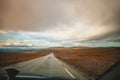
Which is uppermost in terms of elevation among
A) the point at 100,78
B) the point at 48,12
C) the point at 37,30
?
the point at 48,12

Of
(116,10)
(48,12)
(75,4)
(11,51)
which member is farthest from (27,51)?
(116,10)

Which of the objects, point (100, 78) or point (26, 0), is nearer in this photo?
point (100, 78)

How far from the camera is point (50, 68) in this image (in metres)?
3.71

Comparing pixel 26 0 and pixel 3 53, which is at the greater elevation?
pixel 26 0

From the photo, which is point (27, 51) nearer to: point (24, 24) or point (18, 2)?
point (24, 24)

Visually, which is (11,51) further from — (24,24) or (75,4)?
(75,4)

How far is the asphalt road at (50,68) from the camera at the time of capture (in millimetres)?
3672

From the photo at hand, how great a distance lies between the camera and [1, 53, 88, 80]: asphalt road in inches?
145

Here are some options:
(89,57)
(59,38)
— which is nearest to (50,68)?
(59,38)

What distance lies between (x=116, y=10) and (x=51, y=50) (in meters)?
0.98

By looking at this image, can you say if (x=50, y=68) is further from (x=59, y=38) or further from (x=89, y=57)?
(x=89, y=57)

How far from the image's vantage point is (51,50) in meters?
3.77

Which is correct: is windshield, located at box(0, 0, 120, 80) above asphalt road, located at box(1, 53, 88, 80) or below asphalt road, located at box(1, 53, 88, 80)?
above

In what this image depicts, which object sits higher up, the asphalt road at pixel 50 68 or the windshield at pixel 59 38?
the windshield at pixel 59 38
